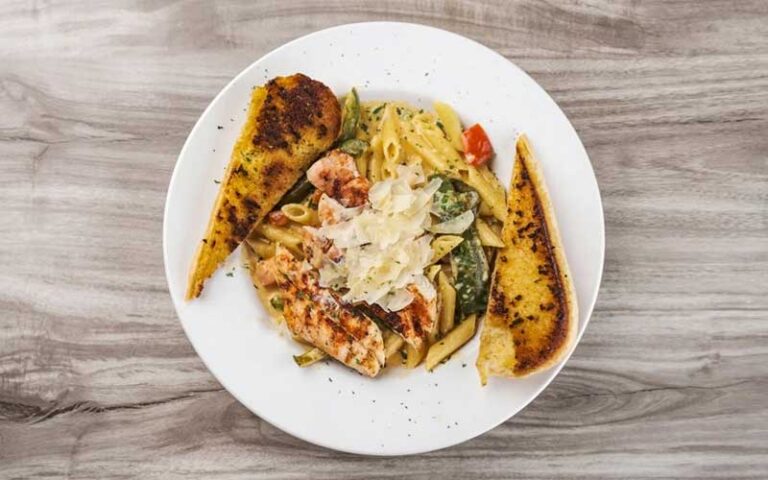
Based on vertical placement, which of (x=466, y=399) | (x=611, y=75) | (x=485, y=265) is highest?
(x=611, y=75)

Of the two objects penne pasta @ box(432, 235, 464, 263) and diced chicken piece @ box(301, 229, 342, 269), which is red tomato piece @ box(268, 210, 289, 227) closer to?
diced chicken piece @ box(301, 229, 342, 269)

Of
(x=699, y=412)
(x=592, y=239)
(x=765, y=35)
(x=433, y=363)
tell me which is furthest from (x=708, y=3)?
(x=433, y=363)

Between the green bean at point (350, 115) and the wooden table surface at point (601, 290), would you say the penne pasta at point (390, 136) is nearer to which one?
the green bean at point (350, 115)

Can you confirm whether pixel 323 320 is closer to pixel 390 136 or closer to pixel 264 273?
pixel 264 273

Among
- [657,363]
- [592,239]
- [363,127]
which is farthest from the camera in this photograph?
[657,363]

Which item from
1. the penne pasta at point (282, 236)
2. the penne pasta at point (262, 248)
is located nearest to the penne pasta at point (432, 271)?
the penne pasta at point (282, 236)

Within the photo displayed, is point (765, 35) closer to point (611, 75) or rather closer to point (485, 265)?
point (611, 75)

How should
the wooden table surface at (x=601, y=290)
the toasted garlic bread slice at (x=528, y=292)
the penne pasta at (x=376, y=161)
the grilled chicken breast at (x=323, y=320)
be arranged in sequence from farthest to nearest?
the wooden table surface at (x=601, y=290) → the penne pasta at (x=376, y=161) → the grilled chicken breast at (x=323, y=320) → the toasted garlic bread slice at (x=528, y=292)

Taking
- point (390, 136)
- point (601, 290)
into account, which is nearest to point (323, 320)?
point (390, 136)

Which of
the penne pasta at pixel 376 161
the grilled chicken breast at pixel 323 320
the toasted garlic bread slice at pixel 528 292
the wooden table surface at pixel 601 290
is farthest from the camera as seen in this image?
the wooden table surface at pixel 601 290
